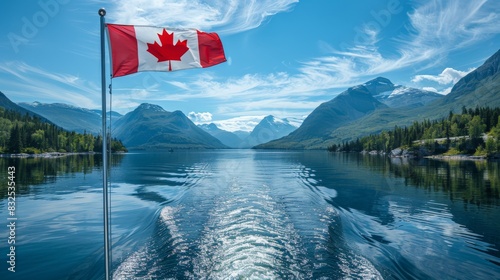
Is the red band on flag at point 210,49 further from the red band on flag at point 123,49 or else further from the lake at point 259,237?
the lake at point 259,237

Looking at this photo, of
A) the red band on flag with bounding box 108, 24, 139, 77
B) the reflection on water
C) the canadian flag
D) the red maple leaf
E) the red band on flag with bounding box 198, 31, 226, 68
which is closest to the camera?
the red band on flag with bounding box 108, 24, 139, 77

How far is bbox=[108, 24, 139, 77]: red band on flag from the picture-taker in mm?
11742

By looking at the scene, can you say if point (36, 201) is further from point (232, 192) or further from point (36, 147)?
point (36, 147)

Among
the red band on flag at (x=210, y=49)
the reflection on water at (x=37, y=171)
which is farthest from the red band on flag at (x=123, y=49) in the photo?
the reflection on water at (x=37, y=171)

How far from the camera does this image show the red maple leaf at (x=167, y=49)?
12.3m

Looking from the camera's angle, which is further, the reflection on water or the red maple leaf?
the reflection on water

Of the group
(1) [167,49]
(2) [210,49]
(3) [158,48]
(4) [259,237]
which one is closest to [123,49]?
(3) [158,48]

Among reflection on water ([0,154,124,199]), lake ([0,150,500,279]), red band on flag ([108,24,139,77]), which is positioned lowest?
lake ([0,150,500,279])

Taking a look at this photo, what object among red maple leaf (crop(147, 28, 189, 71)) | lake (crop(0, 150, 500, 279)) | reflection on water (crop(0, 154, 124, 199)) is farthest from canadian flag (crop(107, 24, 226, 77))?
reflection on water (crop(0, 154, 124, 199))

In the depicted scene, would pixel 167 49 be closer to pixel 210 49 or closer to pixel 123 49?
pixel 123 49

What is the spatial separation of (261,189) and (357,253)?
26636mm

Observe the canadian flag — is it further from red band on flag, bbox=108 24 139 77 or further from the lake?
the lake

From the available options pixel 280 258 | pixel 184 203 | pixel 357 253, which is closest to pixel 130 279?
pixel 280 258

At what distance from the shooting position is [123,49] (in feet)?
39.2
